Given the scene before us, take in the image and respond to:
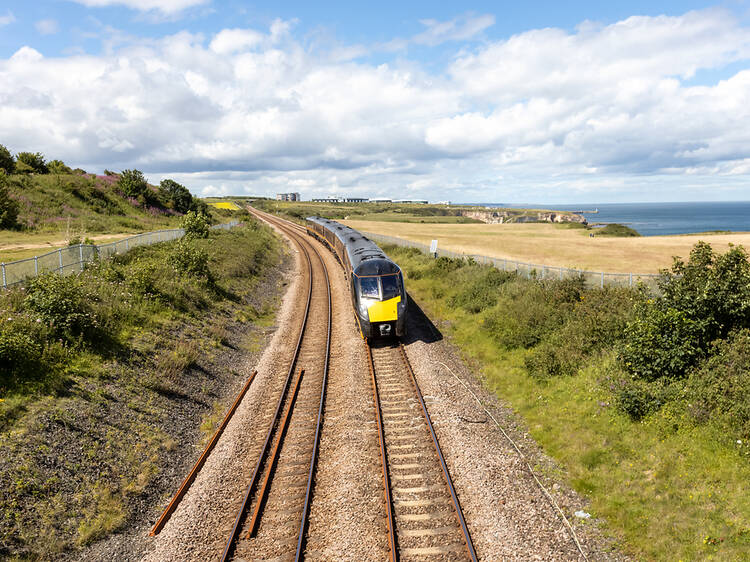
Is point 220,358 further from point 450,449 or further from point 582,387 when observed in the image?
point 582,387

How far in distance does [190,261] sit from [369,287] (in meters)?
12.4

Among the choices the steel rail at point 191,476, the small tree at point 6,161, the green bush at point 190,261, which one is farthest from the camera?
the small tree at point 6,161

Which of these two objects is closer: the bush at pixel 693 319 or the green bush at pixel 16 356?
the green bush at pixel 16 356

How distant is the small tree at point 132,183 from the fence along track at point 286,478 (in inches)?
1896

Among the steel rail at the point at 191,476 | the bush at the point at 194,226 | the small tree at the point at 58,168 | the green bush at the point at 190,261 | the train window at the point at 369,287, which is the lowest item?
the steel rail at the point at 191,476

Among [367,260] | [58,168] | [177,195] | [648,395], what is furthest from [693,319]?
[58,168]

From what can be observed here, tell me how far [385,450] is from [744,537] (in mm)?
7652

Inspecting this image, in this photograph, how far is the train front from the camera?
19.5m

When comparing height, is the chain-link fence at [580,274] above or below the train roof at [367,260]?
below

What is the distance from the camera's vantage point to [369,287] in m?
19.9

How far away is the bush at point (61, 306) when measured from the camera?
45.7 feet

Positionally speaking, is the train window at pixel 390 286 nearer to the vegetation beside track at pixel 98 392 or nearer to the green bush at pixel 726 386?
the vegetation beside track at pixel 98 392

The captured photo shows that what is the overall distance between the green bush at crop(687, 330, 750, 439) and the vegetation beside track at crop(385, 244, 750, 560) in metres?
0.03

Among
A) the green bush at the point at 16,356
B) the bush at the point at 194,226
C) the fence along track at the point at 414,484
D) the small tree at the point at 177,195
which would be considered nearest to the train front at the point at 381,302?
the fence along track at the point at 414,484
